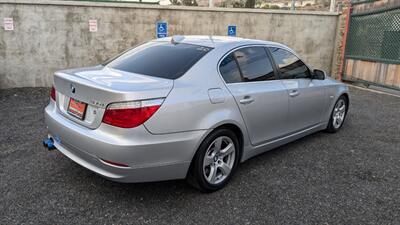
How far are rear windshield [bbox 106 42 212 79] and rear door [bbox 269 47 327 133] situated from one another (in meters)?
1.18

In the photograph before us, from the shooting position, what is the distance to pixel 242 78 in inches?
139

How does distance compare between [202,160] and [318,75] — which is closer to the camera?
[202,160]

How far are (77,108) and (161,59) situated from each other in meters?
1.00

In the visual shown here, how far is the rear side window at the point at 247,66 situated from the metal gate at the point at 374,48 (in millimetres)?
6224

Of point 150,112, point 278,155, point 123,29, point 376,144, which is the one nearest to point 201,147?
point 150,112

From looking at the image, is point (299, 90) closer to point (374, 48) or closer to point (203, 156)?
point (203, 156)

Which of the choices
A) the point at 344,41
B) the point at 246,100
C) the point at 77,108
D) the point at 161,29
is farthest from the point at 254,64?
the point at 344,41

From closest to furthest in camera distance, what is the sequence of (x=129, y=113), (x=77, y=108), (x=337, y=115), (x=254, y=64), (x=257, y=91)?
(x=129, y=113)
(x=77, y=108)
(x=257, y=91)
(x=254, y=64)
(x=337, y=115)

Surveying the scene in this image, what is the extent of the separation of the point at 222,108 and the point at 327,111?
2463 mm

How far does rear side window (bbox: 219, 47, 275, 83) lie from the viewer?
3.42 m

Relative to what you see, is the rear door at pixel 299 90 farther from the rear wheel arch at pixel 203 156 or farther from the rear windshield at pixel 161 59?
the rear windshield at pixel 161 59

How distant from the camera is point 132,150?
2625 millimetres

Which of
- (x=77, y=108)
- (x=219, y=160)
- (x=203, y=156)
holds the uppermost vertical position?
(x=77, y=108)

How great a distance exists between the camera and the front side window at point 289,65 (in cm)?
408
